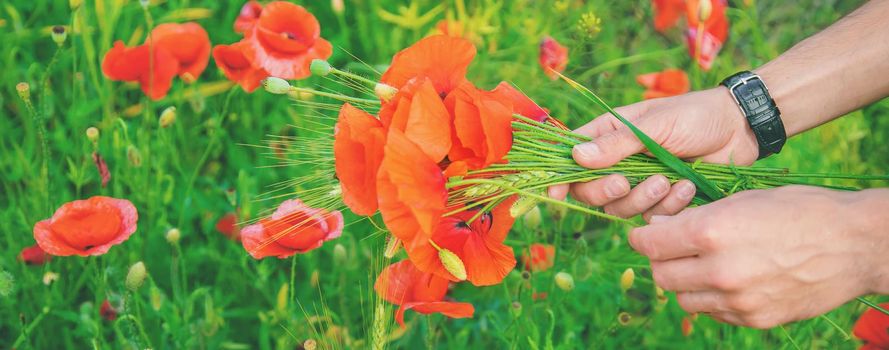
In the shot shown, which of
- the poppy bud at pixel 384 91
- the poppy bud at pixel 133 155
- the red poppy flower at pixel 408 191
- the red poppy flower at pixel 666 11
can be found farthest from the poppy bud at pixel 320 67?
the red poppy flower at pixel 666 11

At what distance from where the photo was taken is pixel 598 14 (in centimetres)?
223

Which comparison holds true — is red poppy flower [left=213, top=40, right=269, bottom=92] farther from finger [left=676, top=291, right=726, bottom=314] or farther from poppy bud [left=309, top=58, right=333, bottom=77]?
finger [left=676, top=291, right=726, bottom=314]

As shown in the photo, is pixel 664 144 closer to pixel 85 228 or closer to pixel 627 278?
pixel 627 278

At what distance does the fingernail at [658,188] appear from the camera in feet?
3.74

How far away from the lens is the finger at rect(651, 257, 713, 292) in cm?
99

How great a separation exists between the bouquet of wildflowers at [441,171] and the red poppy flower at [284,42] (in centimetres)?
29

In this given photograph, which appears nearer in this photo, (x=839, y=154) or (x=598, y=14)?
(x=839, y=154)

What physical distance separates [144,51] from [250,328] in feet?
1.81

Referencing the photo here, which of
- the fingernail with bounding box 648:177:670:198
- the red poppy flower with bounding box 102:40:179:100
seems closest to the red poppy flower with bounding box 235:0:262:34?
the red poppy flower with bounding box 102:40:179:100

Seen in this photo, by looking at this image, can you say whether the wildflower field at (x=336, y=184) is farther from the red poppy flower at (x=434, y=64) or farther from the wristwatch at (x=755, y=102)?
the wristwatch at (x=755, y=102)

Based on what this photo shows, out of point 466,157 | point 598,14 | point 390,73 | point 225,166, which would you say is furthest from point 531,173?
point 598,14

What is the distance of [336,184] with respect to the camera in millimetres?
1067

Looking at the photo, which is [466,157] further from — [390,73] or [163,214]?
[163,214]

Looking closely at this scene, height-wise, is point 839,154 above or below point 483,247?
below
